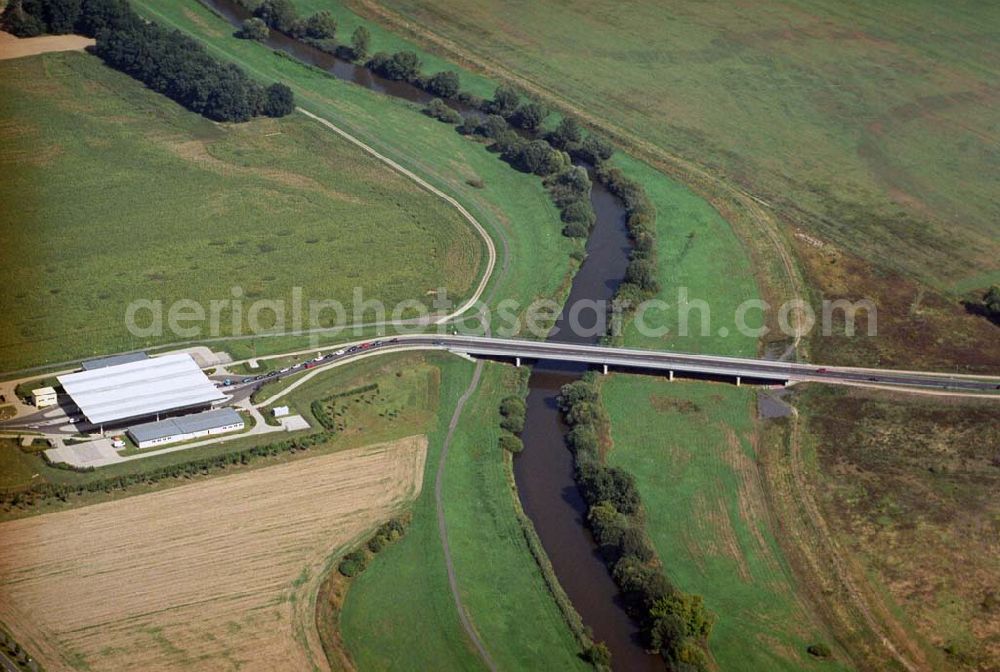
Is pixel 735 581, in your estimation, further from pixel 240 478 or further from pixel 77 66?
pixel 77 66

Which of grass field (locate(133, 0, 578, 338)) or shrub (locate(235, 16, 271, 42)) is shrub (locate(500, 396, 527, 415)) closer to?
grass field (locate(133, 0, 578, 338))

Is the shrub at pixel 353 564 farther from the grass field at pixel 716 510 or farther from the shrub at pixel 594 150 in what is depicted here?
the shrub at pixel 594 150

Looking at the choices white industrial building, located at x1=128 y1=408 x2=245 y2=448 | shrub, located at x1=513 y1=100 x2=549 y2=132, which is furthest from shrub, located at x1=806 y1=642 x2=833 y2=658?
shrub, located at x1=513 y1=100 x2=549 y2=132

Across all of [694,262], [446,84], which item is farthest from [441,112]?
[694,262]

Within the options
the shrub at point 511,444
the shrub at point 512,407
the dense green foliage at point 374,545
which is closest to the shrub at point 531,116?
the shrub at point 512,407

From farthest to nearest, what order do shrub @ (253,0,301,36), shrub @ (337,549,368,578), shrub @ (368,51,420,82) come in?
1. shrub @ (253,0,301,36)
2. shrub @ (368,51,420,82)
3. shrub @ (337,549,368,578)
